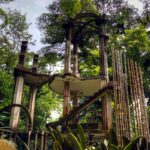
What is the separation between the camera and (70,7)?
2241 cm

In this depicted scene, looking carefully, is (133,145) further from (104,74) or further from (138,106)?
(104,74)

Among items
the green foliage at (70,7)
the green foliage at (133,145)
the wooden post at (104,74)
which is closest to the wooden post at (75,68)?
the wooden post at (104,74)

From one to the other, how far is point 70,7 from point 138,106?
1678 centimetres

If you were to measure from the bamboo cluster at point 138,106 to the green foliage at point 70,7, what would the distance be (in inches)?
597

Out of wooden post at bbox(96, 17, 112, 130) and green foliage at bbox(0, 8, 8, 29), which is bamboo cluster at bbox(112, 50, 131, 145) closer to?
wooden post at bbox(96, 17, 112, 130)

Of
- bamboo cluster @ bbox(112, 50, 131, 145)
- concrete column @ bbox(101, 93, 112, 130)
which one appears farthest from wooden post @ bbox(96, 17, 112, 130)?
bamboo cluster @ bbox(112, 50, 131, 145)

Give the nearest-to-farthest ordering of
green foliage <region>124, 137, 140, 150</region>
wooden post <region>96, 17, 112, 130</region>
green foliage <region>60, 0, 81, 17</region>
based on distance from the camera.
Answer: green foliage <region>124, 137, 140, 150</region> < wooden post <region>96, 17, 112, 130</region> < green foliage <region>60, 0, 81, 17</region>

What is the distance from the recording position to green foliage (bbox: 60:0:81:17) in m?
22.3

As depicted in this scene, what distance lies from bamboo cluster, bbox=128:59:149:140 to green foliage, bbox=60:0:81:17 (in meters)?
15.2

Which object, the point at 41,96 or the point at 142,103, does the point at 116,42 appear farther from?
the point at 142,103

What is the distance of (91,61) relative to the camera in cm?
2475

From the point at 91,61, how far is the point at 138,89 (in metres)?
17.1

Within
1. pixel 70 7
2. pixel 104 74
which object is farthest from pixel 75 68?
pixel 70 7

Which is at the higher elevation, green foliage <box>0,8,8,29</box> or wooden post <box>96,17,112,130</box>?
green foliage <box>0,8,8,29</box>
